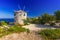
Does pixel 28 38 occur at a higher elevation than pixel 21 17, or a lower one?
lower

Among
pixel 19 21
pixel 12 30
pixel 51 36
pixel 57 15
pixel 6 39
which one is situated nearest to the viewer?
pixel 6 39

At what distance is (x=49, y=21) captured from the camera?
67.7ft

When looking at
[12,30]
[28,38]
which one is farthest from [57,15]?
[28,38]

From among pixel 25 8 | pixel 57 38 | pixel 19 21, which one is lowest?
pixel 57 38

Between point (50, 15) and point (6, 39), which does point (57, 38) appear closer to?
point (6, 39)

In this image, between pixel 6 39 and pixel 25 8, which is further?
pixel 25 8

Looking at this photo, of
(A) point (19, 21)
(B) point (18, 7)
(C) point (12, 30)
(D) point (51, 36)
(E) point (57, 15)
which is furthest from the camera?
(B) point (18, 7)

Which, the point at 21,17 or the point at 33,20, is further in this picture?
the point at 33,20

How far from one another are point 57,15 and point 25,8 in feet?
17.1

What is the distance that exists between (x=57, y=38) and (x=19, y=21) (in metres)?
8.94

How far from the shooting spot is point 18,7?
21.9m

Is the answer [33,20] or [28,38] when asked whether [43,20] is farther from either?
[28,38]

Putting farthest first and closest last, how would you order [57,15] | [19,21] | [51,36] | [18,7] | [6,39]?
[18,7] → [57,15] → [19,21] → [51,36] → [6,39]

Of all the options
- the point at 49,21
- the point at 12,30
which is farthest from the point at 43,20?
the point at 12,30
